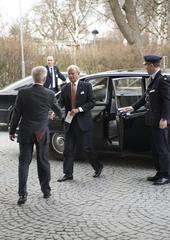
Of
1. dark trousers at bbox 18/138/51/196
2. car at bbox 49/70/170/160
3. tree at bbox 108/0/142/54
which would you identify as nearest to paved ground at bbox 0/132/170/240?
dark trousers at bbox 18/138/51/196

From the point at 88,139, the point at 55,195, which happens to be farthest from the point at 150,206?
the point at 88,139

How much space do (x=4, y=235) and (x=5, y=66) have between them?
16923 mm

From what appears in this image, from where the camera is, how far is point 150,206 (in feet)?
19.9

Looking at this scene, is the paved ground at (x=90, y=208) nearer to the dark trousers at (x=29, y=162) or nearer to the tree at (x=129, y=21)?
the dark trousers at (x=29, y=162)

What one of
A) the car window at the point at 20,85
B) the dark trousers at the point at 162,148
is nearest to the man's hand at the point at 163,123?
the dark trousers at the point at 162,148

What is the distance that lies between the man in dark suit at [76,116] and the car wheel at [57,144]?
1.36 m

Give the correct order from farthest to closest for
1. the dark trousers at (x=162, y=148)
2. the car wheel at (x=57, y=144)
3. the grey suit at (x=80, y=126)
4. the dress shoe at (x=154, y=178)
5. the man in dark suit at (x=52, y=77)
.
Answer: the man in dark suit at (x=52, y=77) < the car wheel at (x=57, y=144) < the grey suit at (x=80, y=126) < the dress shoe at (x=154, y=178) < the dark trousers at (x=162, y=148)

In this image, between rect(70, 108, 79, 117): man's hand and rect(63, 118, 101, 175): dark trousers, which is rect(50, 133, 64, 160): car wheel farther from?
rect(70, 108, 79, 117): man's hand

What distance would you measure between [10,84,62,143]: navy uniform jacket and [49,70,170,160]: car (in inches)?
74.9

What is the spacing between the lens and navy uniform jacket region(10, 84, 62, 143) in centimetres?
621

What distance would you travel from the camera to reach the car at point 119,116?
7.91 m

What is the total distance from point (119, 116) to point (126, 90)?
0.63 meters

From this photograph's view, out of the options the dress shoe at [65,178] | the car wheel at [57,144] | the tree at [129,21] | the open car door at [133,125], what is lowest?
the dress shoe at [65,178]

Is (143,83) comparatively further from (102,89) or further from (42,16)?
(42,16)
